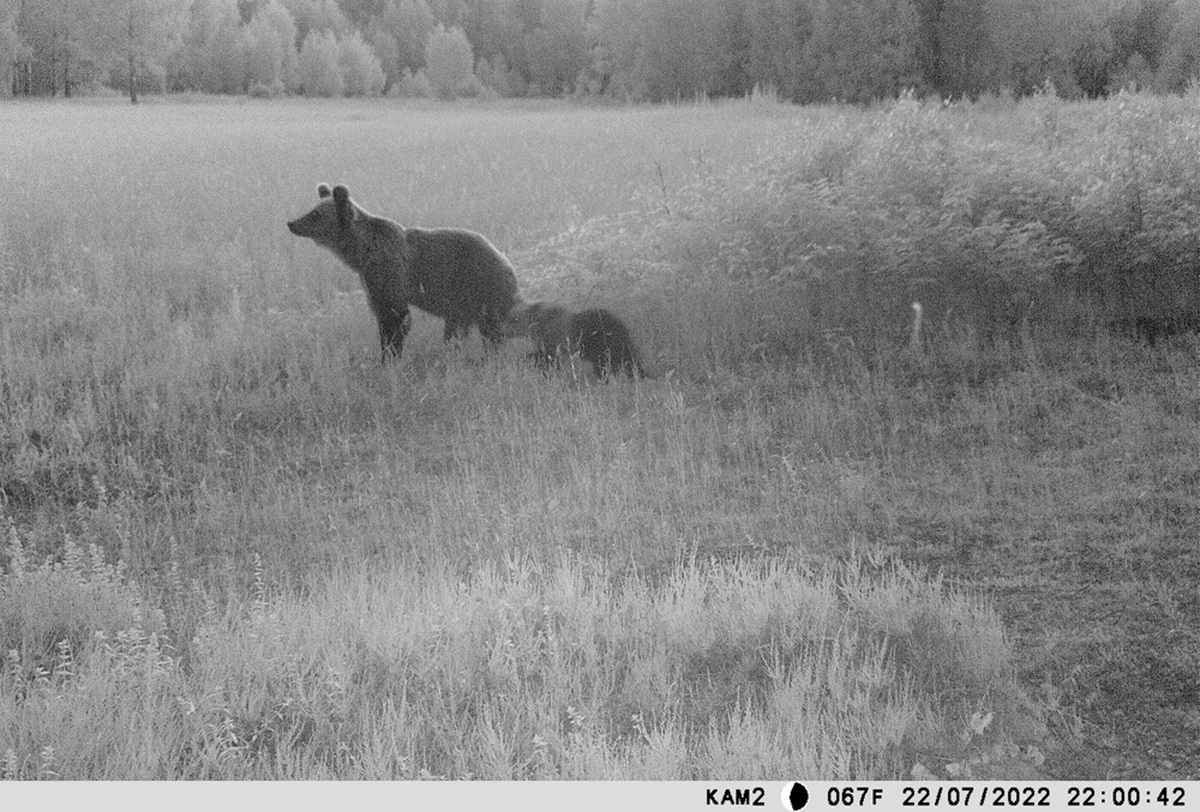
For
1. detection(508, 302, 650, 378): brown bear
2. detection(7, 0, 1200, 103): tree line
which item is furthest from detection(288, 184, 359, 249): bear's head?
detection(7, 0, 1200, 103): tree line

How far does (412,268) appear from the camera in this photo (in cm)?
973

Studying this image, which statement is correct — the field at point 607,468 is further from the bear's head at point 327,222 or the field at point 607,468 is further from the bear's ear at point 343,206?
the bear's ear at point 343,206

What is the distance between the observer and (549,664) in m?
4.76

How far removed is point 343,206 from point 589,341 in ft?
7.32

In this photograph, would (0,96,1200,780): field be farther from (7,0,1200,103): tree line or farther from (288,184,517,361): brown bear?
(7,0,1200,103): tree line

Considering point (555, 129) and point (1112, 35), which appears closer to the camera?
point (555, 129)

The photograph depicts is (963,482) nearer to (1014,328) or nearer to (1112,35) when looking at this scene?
(1014,328)

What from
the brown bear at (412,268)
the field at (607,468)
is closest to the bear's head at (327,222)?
the brown bear at (412,268)

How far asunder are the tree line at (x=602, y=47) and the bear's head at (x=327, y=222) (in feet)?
17.2

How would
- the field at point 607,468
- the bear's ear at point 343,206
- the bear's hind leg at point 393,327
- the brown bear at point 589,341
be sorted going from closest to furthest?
the field at point 607,468
the brown bear at point 589,341
the bear's ear at point 343,206
the bear's hind leg at point 393,327

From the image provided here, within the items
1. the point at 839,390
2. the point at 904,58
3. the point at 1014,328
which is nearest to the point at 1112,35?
the point at 904,58

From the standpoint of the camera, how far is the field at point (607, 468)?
4.32 metres

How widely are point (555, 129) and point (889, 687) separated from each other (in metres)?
13.8
